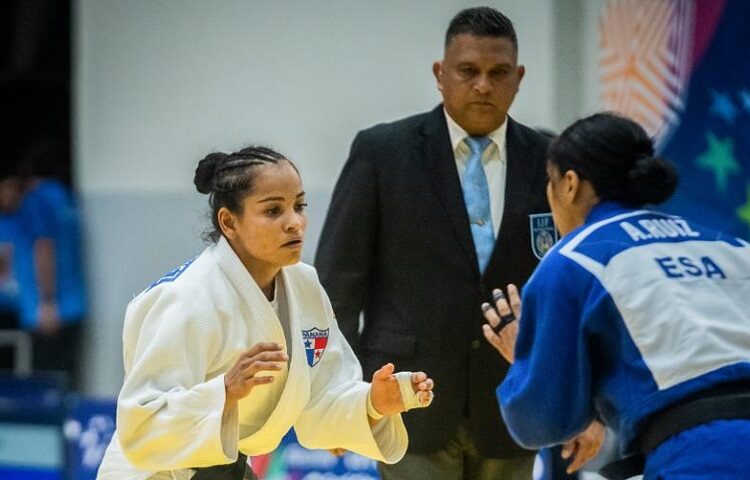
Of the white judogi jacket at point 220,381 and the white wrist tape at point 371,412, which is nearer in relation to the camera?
the white judogi jacket at point 220,381

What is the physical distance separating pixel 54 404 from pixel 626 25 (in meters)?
3.13

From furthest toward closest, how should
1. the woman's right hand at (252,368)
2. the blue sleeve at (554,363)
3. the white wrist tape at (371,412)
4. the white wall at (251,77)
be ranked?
the white wall at (251,77), the white wrist tape at (371,412), the woman's right hand at (252,368), the blue sleeve at (554,363)

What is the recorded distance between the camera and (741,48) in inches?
212

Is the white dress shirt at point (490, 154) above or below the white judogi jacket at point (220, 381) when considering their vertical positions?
above

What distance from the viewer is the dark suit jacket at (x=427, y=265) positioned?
3711 mm

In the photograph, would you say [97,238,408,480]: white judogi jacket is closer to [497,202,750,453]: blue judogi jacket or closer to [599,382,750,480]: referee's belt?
[497,202,750,453]: blue judogi jacket

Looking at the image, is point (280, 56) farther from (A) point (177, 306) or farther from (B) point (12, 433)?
(A) point (177, 306)

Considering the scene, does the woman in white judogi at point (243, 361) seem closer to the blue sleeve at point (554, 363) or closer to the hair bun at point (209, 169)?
the hair bun at point (209, 169)

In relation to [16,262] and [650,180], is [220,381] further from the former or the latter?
[16,262]

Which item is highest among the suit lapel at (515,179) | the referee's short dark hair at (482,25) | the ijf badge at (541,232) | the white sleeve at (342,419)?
the referee's short dark hair at (482,25)

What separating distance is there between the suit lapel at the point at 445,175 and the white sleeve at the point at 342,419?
1.46 feet

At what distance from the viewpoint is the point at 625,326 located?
2766 millimetres

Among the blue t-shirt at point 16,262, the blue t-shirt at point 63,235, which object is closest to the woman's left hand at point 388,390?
the blue t-shirt at point 63,235

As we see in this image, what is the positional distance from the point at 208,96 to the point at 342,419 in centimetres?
351
